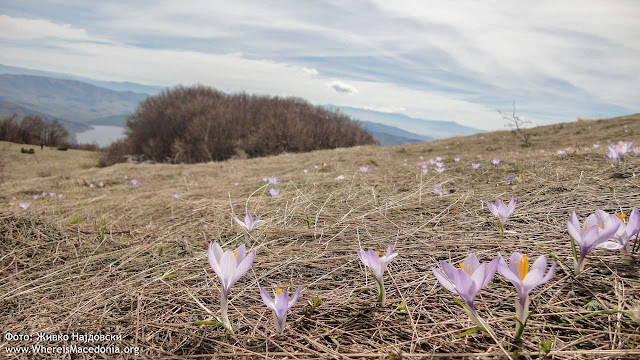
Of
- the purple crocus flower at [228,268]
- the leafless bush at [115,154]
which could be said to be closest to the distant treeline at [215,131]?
the leafless bush at [115,154]

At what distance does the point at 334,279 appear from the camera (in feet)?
4.93

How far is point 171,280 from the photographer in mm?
1599

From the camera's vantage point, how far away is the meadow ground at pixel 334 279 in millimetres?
1031

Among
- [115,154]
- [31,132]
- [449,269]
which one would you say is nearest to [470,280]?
[449,269]

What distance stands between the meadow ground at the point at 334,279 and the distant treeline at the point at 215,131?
25.6 meters

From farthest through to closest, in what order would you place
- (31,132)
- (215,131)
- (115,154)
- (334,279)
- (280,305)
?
(31,132)
(215,131)
(115,154)
(334,279)
(280,305)

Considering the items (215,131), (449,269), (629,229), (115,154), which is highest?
(215,131)

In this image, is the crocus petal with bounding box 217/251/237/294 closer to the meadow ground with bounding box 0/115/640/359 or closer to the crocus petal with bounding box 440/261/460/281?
the meadow ground with bounding box 0/115/640/359

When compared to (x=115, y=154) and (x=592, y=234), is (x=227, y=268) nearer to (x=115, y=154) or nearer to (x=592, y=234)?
(x=592, y=234)

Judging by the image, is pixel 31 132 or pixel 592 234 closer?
pixel 592 234

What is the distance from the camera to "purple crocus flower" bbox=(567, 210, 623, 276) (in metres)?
1.06

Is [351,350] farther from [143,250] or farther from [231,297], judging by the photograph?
[143,250]

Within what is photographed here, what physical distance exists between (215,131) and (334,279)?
36.8m

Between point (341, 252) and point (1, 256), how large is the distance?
2188 mm
